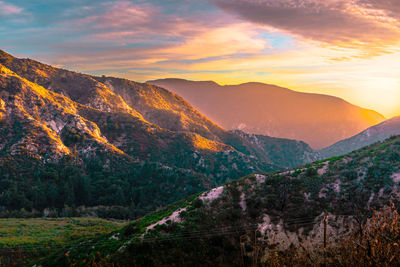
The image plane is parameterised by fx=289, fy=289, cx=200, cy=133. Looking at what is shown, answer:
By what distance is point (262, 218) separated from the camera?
1324 inches

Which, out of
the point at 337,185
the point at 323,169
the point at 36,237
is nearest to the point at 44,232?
the point at 36,237

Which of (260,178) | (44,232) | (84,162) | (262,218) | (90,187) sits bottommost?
(90,187)

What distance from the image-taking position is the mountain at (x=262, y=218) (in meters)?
28.2

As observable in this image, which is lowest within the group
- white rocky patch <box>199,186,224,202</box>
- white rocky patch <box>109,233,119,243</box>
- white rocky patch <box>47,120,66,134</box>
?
white rocky patch <box>109,233,119,243</box>

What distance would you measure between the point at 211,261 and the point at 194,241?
296cm

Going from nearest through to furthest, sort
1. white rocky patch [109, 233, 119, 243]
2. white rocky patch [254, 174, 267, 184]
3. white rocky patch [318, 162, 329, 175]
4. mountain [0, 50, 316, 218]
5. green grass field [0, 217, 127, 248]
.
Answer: white rocky patch [109, 233, 119, 243] < white rocky patch [318, 162, 329, 175] < white rocky patch [254, 174, 267, 184] < green grass field [0, 217, 127, 248] < mountain [0, 50, 316, 218]

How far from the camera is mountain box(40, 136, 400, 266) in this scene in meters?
28.2

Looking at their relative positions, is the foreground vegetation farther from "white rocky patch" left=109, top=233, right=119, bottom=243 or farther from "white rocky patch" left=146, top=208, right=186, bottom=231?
"white rocky patch" left=146, top=208, right=186, bottom=231

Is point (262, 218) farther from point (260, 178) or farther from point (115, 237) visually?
point (115, 237)

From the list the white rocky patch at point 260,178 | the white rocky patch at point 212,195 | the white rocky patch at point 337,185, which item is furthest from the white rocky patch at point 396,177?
the white rocky patch at point 212,195

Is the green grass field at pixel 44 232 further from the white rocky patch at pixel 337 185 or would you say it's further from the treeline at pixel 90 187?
the white rocky patch at pixel 337 185

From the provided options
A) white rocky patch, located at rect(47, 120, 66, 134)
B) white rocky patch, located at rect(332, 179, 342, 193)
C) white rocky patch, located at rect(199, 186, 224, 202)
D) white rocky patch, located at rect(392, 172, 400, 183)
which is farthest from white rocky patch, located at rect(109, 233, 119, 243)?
white rocky patch, located at rect(47, 120, 66, 134)

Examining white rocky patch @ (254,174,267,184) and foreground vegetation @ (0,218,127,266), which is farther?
white rocky patch @ (254,174,267,184)

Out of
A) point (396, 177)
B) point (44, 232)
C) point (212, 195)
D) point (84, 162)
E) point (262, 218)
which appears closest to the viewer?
point (262, 218)
